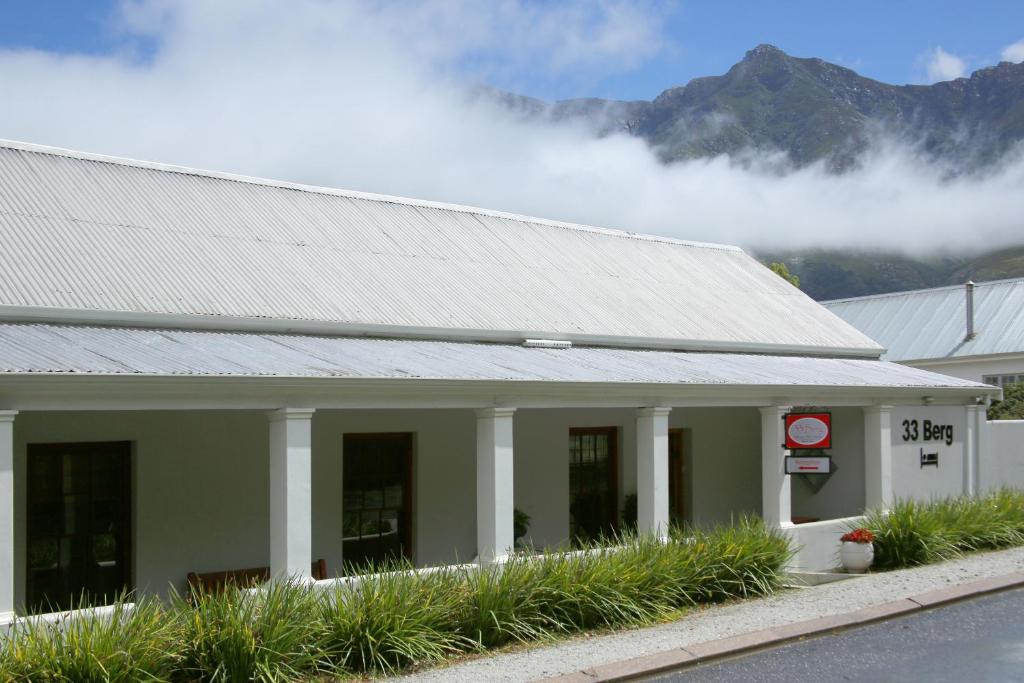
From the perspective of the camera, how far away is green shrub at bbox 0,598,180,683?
7.52m

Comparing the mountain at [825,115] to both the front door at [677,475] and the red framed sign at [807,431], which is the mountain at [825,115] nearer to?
the front door at [677,475]

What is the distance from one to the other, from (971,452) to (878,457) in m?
2.66

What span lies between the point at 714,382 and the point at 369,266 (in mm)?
4595

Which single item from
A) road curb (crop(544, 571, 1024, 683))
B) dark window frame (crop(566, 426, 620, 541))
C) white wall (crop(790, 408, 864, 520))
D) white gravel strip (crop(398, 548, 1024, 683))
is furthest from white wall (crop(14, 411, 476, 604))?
white wall (crop(790, 408, 864, 520))

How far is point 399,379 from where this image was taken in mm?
10727

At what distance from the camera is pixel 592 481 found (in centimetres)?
1667

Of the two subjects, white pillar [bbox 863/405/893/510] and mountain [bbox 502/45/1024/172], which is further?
mountain [bbox 502/45/1024/172]

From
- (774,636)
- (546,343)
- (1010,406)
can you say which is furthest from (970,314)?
(774,636)

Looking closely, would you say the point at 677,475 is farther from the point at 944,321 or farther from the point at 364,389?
the point at 944,321

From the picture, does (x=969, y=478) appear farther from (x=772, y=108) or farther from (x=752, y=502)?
(x=772, y=108)

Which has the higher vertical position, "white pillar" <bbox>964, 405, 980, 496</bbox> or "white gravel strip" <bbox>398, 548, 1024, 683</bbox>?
"white pillar" <bbox>964, 405, 980, 496</bbox>

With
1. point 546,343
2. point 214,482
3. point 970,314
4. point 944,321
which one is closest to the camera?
point 214,482

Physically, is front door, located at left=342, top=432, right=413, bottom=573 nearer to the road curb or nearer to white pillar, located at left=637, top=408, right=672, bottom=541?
white pillar, located at left=637, top=408, right=672, bottom=541

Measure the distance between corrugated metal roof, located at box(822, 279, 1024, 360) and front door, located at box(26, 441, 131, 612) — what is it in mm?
31047
